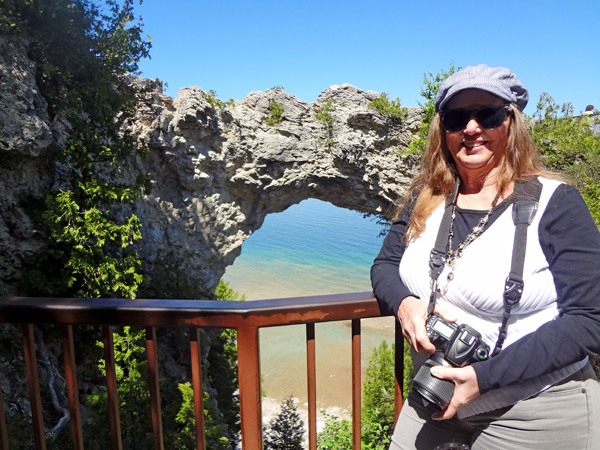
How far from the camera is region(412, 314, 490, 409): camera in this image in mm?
1091

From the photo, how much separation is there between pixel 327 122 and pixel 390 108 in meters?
2.27

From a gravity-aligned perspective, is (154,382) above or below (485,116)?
below

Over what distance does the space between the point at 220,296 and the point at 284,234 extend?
23.7 metres

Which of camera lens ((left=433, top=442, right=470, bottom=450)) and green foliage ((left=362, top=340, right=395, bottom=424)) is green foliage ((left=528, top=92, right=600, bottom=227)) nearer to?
green foliage ((left=362, top=340, right=395, bottom=424))

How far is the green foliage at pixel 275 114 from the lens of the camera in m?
14.3

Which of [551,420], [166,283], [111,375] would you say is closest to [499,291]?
[551,420]

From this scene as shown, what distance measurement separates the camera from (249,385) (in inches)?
54.8

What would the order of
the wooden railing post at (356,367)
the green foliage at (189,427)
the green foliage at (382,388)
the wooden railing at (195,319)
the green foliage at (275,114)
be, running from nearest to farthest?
the wooden railing at (195,319), the wooden railing post at (356,367), the green foliage at (189,427), the green foliage at (382,388), the green foliage at (275,114)

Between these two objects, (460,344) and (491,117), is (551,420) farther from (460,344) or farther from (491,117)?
(491,117)

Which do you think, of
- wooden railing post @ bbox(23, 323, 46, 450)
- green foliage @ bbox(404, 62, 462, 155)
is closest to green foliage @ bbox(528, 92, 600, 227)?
green foliage @ bbox(404, 62, 462, 155)

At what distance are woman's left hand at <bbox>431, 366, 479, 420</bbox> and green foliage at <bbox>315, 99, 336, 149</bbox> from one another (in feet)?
44.8

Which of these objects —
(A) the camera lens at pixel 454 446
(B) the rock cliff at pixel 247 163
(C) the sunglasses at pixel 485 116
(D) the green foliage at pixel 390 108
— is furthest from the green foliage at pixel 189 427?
(D) the green foliage at pixel 390 108

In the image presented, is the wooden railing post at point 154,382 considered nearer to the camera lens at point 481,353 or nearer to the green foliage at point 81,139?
the camera lens at point 481,353

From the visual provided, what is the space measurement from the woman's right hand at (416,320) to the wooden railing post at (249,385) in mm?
508
